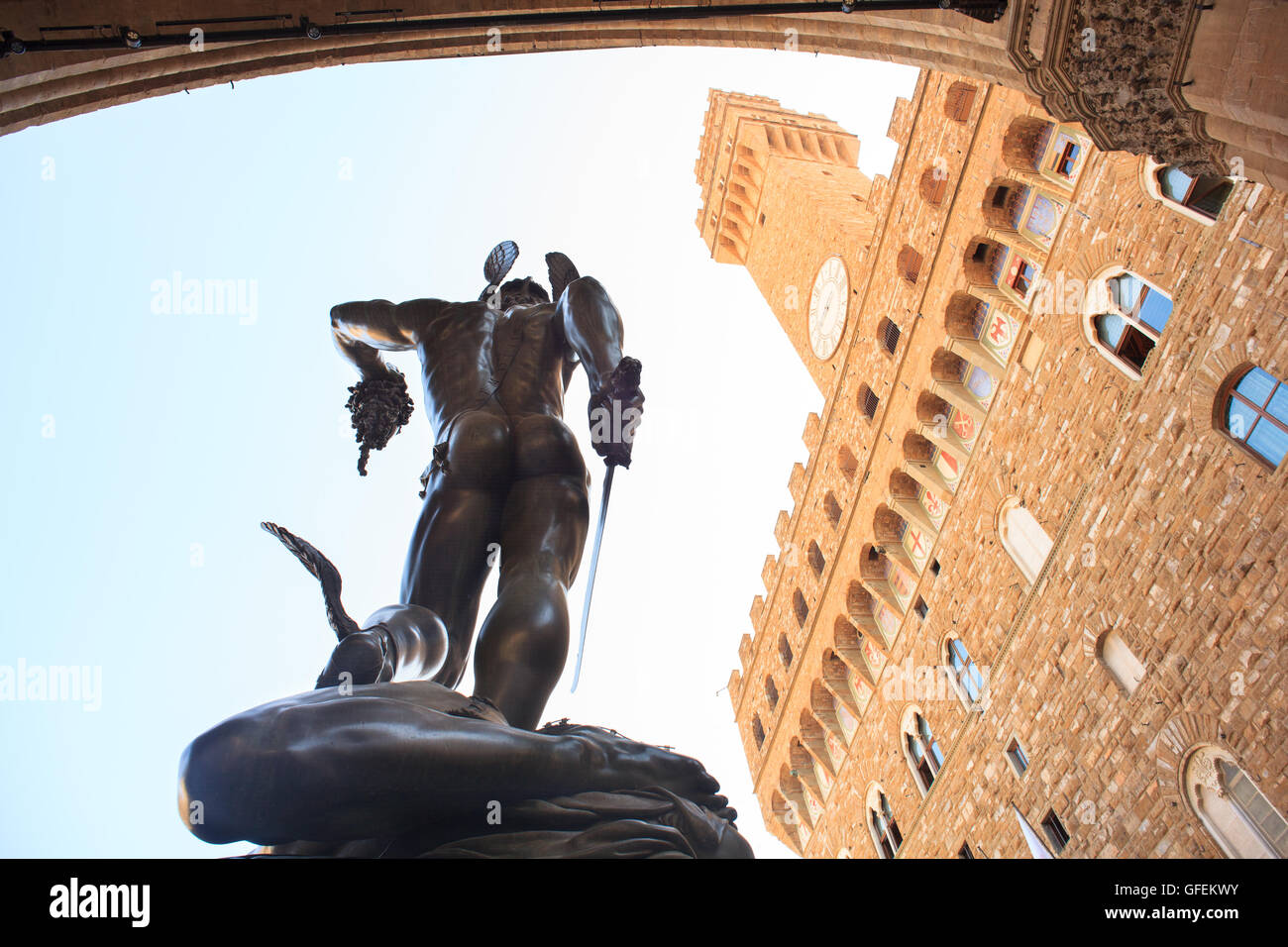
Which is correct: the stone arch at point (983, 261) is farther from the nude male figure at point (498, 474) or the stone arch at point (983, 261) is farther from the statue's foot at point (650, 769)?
the statue's foot at point (650, 769)

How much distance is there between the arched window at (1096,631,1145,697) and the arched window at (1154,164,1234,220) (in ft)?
15.7

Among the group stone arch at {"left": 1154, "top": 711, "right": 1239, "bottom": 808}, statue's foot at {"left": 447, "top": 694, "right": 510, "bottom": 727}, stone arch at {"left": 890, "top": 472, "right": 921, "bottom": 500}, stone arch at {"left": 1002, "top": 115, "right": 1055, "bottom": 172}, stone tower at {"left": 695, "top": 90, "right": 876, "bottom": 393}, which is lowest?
statue's foot at {"left": 447, "top": 694, "right": 510, "bottom": 727}

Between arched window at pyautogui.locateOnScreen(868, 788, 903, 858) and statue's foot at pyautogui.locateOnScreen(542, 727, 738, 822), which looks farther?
arched window at pyautogui.locateOnScreen(868, 788, 903, 858)

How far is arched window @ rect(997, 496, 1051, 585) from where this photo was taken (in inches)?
462

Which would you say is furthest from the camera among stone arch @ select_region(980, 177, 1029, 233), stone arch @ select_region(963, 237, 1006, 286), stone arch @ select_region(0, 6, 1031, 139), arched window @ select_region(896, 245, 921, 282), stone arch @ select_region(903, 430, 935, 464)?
arched window @ select_region(896, 245, 921, 282)

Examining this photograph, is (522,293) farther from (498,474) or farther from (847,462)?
(847,462)

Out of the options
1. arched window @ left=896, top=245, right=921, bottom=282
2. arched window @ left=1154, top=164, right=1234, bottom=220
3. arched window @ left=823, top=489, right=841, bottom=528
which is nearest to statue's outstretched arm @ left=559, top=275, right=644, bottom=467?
arched window @ left=1154, top=164, right=1234, bottom=220

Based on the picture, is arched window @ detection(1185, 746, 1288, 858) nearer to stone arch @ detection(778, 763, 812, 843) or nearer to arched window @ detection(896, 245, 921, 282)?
arched window @ detection(896, 245, 921, 282)

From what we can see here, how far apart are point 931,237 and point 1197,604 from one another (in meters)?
9.51

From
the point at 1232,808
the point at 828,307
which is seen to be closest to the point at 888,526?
the point at 828,307


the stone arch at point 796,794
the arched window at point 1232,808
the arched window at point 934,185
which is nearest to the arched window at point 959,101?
the arched window at point 934,185

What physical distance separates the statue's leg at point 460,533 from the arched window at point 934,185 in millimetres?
14470

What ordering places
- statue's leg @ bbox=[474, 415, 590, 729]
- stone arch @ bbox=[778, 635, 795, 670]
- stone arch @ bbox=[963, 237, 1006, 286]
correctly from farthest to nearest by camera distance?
1. stone arch @ bbox=[778, 635, 795, 670]
2. stone arch @ bbox=[963, 237, 1006, 286]
3. statue's leg @ bbox=[474, 415, 590, 729]

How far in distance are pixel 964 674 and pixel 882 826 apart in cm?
416
